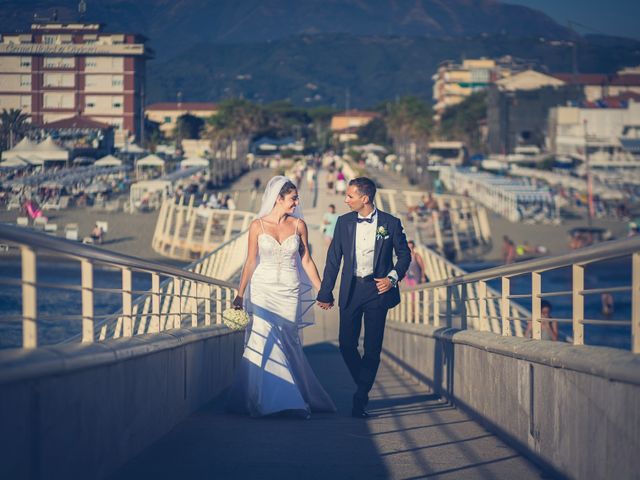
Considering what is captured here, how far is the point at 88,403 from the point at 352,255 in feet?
13.2

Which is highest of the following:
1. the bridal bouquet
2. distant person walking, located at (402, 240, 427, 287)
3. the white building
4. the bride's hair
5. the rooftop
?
the white building

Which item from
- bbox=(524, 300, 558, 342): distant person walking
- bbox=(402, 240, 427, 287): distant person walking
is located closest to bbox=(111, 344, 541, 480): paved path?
bbox=(524, 300, 558, 342): distant person walking

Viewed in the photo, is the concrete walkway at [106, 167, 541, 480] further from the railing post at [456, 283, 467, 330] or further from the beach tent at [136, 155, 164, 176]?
the beach tent at [136, 155, 164, 176]

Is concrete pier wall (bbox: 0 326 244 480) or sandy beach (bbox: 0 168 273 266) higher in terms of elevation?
sandy beach (bbox: 0 168 273 266)

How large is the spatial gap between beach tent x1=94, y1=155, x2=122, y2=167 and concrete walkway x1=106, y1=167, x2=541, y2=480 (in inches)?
1780

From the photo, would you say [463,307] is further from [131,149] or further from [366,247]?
[131,149]

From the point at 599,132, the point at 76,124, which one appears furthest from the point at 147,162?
the point at 599,132

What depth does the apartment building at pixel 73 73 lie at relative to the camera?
25.4 meters

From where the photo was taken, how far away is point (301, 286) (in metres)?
10.1

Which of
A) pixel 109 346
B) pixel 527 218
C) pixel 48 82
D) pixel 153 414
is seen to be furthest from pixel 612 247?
pixel 527 218

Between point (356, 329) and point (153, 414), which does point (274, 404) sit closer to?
point (356, 329)

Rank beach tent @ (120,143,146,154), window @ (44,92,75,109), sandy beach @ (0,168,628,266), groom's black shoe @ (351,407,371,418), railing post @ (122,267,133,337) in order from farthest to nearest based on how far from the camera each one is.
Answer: beach tent @ (120,143,146,154) < sandy beach @ (0,168,628,266) < window @ (44,92,75,109) < groom's black shoe @ (351,407,371,418) < railing post @ (122,267,133,337)

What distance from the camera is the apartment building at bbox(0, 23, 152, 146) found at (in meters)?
25.4

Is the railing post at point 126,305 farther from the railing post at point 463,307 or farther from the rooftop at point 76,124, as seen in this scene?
the rooftop at point 76,124
